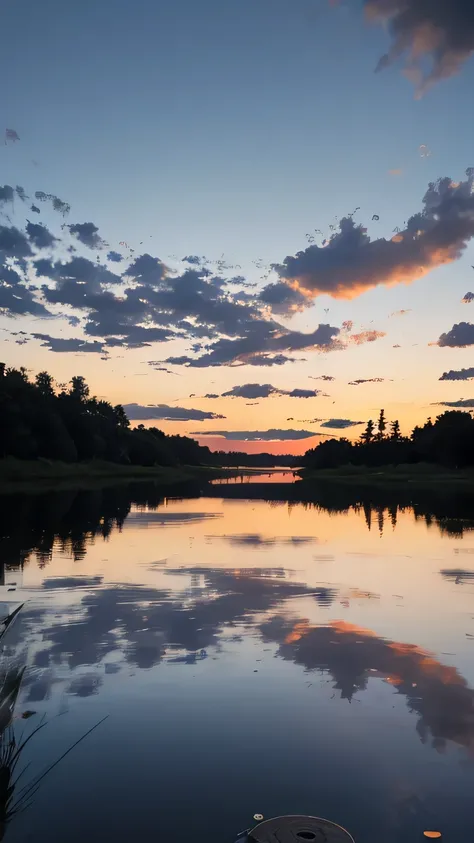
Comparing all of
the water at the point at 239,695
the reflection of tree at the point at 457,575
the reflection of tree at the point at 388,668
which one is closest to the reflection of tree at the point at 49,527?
the water at the point at 239,695

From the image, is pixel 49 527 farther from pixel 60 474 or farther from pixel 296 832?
pixel 60 474

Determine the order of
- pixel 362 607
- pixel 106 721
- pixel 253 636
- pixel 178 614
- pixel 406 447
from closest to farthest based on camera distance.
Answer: pixel 106 721, pixel 253 636, pixel 178 614, pixel 362 607, pixel 406 447

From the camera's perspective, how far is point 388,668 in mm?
12148

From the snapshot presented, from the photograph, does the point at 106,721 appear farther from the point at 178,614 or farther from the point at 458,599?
the point at 458,599

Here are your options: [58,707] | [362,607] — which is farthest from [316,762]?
[362,607]

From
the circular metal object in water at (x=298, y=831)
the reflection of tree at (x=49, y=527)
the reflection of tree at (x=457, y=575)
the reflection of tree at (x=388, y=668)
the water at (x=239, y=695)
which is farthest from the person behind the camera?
the reflection of tree at (x=49, y=527)

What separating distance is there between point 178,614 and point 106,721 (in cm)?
711

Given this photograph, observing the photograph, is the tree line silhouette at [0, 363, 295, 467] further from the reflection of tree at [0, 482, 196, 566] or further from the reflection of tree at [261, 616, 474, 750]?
the reflection of tree at [261, 616, 474, 750]

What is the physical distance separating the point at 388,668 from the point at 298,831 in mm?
6330

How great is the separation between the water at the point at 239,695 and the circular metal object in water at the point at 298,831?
365 millimetres

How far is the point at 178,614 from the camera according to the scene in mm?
16406

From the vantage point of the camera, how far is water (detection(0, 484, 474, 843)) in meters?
7.05

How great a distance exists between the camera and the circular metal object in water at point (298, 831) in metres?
6.13

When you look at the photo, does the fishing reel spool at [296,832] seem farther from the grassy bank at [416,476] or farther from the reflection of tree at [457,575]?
the grassy bank at [416,476]
